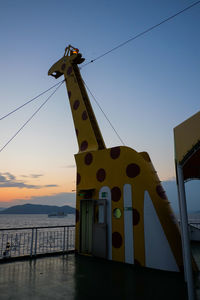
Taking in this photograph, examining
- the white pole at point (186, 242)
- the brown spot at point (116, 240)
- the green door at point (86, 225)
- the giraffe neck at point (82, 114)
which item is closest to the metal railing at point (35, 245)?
the green door at point (86, 225)

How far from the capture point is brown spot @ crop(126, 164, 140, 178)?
730cm

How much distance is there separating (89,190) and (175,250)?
11.8 ft

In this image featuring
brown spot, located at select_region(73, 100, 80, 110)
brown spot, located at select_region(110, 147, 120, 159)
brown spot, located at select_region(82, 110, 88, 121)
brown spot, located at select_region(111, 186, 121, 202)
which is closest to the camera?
brown spot, located at select_region(111, 186, 121, 202)

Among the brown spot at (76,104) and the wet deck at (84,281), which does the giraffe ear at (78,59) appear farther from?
the wet deck at (84,281)

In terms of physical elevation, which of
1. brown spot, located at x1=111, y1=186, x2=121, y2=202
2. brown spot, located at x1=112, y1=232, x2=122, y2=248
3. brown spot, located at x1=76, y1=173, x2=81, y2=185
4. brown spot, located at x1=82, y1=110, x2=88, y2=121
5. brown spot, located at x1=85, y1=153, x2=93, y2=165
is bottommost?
brown spot, located at x1=112, y1=232, x2=122, y2=248

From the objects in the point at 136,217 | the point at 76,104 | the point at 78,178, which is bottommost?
the point at 136,217

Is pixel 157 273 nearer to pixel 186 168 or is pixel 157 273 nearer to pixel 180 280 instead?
pixel 180 280

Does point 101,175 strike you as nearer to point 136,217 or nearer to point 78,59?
point 136,217

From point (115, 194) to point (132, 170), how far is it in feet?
3.47

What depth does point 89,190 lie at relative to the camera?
8461 mm

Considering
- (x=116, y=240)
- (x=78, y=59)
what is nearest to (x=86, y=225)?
(x=116, y=240)

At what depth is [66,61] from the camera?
10.9 metres

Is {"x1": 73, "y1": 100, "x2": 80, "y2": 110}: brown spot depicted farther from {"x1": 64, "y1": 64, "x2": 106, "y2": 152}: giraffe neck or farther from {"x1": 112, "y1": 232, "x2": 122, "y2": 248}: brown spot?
{"x1": 112, "y1": 232, "x2": 122, "y2": 248}: brown spot

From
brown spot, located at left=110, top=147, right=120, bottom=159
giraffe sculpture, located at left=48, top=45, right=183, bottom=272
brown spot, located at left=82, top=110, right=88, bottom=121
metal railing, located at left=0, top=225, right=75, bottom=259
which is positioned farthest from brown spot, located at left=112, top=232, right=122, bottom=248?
brown spot, located at left=82, top=110, right=88, bottom=121
